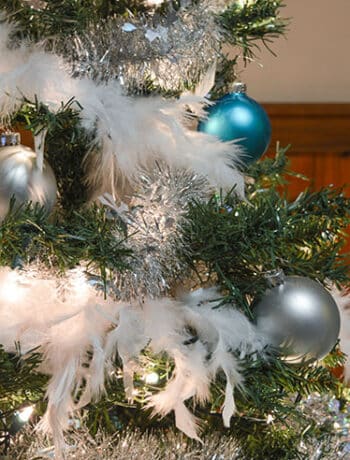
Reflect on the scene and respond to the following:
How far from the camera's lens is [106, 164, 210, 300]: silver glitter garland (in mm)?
723

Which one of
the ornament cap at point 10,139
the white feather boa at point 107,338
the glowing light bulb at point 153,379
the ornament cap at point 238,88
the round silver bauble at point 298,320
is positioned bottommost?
the glowing light bulb at point 153,379

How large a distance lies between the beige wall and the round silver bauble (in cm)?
99

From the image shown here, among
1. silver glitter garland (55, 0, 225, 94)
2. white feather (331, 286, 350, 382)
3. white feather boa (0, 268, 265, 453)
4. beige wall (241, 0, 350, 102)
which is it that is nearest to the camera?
white feather boa (0, 268, 265, 453)

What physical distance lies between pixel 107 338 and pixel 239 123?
1.08 feet

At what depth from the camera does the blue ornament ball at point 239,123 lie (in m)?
0.88

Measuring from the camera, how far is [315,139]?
1.72m

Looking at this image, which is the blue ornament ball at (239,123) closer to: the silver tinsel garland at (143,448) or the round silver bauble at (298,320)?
the round silver bauble at (298,320)

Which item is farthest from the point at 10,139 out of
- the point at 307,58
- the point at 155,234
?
the point at 307,58

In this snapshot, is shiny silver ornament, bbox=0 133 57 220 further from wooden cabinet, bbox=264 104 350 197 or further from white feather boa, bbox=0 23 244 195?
wooden cabinet, bbox=264 104 350 197

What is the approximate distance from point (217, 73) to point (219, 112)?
3.8 inches

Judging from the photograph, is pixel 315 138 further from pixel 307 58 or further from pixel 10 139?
pixel 10 139

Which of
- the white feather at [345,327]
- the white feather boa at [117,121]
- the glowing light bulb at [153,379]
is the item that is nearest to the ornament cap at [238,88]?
the white feather boa at [117,121]

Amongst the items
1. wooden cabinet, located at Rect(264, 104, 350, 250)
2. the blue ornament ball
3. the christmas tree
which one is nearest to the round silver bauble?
the christmas tree

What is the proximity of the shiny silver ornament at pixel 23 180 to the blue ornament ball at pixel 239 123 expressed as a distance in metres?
0.23
